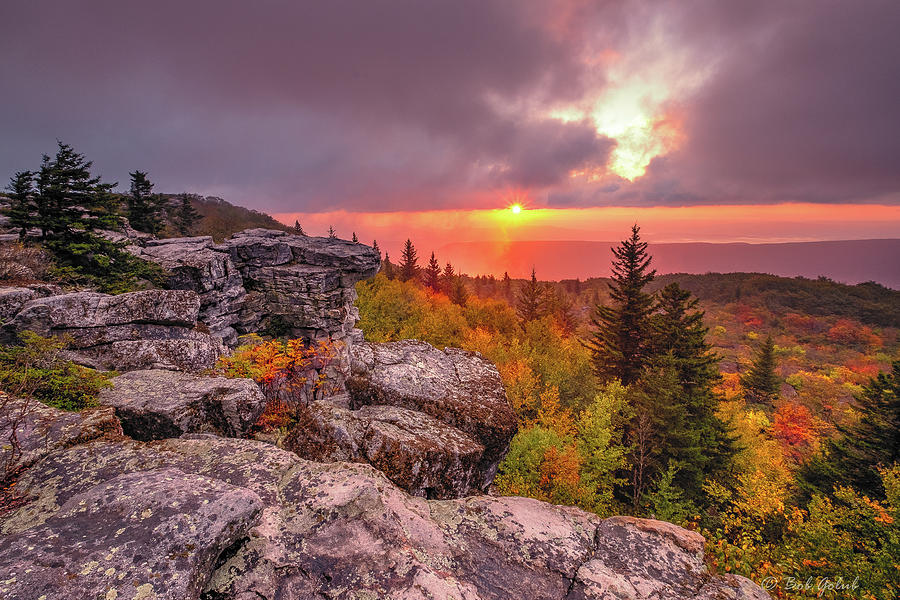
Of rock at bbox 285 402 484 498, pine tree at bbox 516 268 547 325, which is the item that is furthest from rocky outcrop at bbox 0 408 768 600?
pine tree at bbox 516 268 547 325

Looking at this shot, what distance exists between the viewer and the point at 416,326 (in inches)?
1689

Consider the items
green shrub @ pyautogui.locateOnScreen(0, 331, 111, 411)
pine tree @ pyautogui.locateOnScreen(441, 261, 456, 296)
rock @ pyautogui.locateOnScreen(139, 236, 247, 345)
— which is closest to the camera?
green shrub @ pyautogui.locateOnScreen(0, 331, 111, 411)

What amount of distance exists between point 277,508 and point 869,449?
1187 inches

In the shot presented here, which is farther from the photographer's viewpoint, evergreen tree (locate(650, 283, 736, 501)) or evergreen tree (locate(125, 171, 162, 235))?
evergreen tree (locate(125, 171, 162, 235))

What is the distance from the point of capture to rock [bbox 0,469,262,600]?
12.2 ft

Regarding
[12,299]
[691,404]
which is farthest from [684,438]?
[12,299]

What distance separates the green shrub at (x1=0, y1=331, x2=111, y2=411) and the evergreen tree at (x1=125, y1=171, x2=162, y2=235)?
42.3 m

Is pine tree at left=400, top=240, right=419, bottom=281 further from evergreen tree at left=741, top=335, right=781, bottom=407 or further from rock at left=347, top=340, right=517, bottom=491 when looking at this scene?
evergreen tree at left=741, top=335, right=781, bottom=407

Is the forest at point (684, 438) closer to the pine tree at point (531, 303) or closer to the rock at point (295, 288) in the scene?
the pine tree at point (531, 303)

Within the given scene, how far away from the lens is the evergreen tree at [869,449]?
715 inches

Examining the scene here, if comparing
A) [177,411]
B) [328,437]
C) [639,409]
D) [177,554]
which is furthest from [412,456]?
[639,409]

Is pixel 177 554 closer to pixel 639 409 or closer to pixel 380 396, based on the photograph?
pixel 380 396

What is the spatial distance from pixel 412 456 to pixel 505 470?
38.1 ft

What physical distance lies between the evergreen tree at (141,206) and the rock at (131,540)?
48.6m
